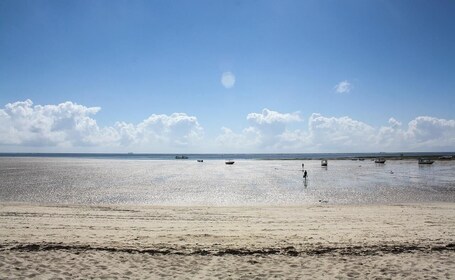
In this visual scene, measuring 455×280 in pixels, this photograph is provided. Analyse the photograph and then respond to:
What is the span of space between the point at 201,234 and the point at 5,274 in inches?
328

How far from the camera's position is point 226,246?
14.5 meters

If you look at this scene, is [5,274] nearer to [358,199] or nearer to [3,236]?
[3,236]

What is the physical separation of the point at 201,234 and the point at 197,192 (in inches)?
945

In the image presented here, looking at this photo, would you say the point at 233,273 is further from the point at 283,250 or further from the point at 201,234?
the point at 201,234

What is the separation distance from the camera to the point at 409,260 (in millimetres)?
12516

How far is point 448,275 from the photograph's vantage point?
11.0 m

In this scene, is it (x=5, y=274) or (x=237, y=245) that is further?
(x=237, y=245)

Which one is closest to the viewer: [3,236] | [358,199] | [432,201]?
[3,236]

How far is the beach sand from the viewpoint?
37.4 ft

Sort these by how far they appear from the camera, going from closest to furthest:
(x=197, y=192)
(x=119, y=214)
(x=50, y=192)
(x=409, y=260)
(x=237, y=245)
Answer: (x=409, y=260)
(x=237, y=245)
(x=119, y=214)
(x=50, y=192)
(x=197, y=192)

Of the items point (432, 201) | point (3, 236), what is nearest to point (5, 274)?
point (3, 236)

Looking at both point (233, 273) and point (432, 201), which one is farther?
point (432, 201)

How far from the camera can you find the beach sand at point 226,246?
11.4m

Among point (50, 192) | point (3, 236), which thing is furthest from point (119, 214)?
point (50, 192)
